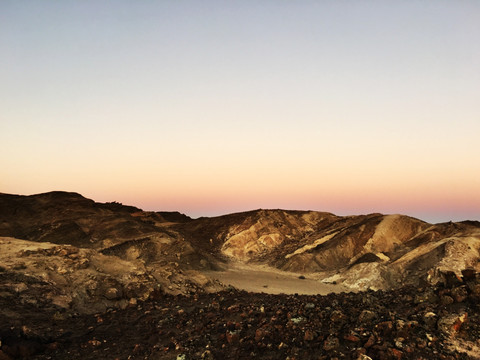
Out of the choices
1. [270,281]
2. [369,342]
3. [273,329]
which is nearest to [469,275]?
[369,342]

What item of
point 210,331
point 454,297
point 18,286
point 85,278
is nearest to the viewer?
point 454,297

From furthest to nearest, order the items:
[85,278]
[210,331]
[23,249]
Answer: [23,249] → [85,278] → [210,331]

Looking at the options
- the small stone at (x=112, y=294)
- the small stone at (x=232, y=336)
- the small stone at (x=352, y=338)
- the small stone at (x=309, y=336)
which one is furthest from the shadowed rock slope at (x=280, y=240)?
the small stone at (x=352, y=338)

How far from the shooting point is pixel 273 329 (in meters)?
10.1

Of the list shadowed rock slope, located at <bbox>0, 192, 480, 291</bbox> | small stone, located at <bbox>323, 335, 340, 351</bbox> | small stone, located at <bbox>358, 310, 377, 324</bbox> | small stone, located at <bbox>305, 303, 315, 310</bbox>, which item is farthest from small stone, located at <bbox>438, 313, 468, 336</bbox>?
shadowed rock slope, located at <bbox>0, 192, 480, 291</bbox>

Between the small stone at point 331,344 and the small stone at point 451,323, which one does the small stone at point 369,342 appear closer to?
the small stone at point 331,344

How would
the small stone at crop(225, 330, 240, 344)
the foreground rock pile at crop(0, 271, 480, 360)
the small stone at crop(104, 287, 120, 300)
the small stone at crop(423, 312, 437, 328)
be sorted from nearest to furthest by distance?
the foreground rock pile at crop(0, 271, 480, 360), the small stone at crop(423, 312, 437, 328), the small stone at crop(225, 330, 240, 344), the small stone at crop(104, 287, 120, 300)

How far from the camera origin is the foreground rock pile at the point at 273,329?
8727mm

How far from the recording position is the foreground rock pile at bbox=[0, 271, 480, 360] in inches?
344

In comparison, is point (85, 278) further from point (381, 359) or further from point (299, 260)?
point (299, 260)

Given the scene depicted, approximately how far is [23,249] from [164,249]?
22626mm

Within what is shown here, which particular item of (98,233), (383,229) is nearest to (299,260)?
(383,229)

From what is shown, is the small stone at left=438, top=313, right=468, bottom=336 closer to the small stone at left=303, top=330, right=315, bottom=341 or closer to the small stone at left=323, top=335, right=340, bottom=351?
the small stone at left=323, top=335, right=340, bottom=351

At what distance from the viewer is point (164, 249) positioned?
1601 inches
